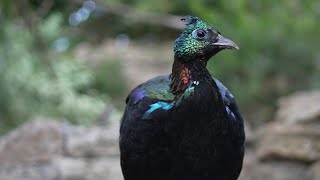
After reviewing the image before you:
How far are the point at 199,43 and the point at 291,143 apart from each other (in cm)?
214

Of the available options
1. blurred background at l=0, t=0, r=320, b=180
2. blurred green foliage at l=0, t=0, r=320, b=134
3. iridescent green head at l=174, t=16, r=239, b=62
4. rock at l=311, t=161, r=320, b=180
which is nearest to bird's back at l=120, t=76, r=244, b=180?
iridescent green head at l=174, t=16, r=239, b=62

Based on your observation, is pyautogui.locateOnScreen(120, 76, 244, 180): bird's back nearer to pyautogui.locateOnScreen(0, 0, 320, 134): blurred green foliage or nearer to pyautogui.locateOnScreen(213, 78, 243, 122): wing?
pyautogui.locateOnScreen(213, 78, 243, 122): wing

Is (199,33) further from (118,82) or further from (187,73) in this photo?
(118,82)

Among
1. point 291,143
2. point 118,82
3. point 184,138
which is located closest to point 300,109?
point 291,143

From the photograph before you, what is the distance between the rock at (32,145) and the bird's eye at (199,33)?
7.55 ft

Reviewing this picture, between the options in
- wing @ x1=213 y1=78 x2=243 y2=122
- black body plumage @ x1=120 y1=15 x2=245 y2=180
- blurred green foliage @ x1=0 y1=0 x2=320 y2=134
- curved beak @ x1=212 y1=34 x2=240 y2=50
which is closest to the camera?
curved beak @ x1=212 y1=34 x2=240 y2=50

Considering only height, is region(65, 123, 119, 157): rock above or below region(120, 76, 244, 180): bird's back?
above

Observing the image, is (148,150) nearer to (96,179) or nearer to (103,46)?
(96,179)

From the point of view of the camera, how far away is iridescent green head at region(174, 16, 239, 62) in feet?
7.89

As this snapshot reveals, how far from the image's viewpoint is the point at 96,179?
14.6ft

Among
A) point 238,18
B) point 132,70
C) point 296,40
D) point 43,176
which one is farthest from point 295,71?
point 132,70

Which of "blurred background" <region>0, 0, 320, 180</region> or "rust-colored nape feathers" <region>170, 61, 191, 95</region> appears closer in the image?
"rust-colored nape feathers" <region>170, 61, 191, 95</region>

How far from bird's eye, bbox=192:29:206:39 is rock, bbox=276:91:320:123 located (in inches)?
84.7

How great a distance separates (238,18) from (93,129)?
5.39 feet
